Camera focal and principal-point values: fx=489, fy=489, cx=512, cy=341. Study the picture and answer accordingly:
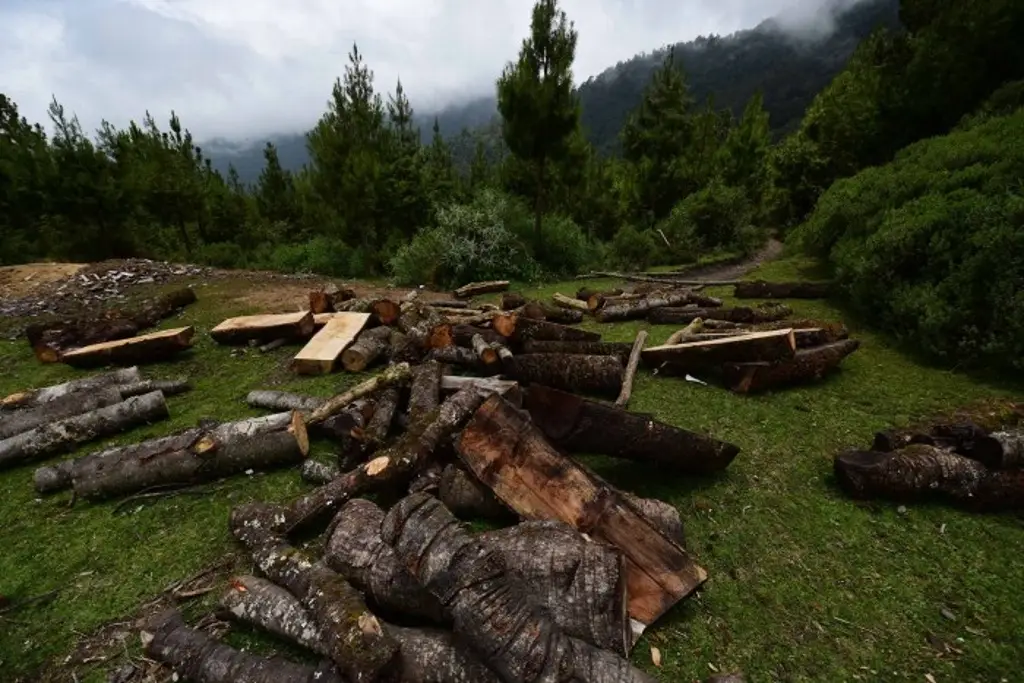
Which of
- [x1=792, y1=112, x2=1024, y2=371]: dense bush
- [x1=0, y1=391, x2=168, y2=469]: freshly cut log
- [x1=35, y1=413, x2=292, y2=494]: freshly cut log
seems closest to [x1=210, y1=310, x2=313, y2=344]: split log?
[x1=0, y1=391, x2=168, y2=469]: freshly cut log

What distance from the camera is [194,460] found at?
3.97 meters

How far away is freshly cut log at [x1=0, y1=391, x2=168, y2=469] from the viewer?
463 cm

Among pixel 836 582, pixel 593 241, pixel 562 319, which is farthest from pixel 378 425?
pixel 593 241

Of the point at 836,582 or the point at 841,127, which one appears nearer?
the point at 836,582

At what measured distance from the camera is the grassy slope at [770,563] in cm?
257

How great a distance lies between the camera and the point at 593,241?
17266 millimetres

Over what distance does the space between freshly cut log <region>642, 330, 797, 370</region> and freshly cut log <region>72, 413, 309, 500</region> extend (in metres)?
4.15

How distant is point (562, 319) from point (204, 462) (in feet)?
19.2

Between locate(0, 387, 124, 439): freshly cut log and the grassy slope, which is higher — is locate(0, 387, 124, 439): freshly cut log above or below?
above

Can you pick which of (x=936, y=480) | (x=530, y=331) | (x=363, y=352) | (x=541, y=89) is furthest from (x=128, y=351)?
(x=541, y=89)

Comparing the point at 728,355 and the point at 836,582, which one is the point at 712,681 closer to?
the point at 836,582

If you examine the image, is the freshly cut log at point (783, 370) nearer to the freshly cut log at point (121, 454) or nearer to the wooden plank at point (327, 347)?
the freshly cut log at point (121, 454)

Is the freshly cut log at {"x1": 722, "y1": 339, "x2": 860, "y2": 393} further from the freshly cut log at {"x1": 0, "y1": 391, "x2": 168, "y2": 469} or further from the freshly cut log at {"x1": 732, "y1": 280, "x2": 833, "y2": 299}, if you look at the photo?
the freshly cut log at {"x1": 0, "y1": 391, "x2": 168, "y2": 469}

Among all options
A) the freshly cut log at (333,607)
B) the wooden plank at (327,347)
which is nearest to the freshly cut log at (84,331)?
the wooden plank at (327,347)
